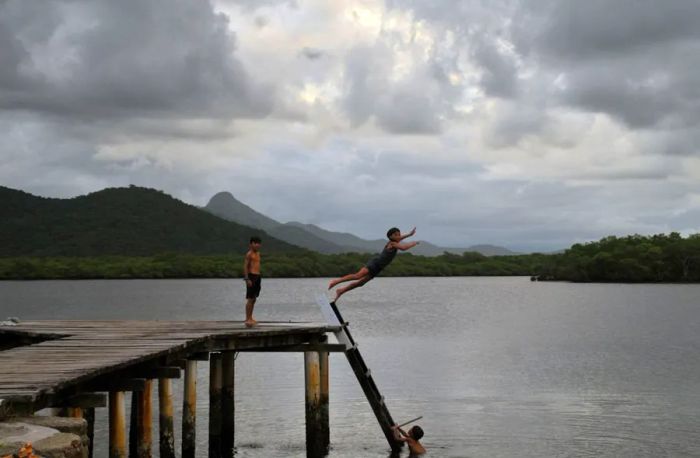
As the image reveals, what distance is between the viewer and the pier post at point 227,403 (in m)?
21.5

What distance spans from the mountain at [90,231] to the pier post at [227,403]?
16440 centimetres

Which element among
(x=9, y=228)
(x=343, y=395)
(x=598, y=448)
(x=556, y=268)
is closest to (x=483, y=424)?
(x=598, y=448)

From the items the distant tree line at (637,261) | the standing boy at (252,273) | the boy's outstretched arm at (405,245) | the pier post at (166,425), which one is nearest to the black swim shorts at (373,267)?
the boy's outstretched arm at (405,245)

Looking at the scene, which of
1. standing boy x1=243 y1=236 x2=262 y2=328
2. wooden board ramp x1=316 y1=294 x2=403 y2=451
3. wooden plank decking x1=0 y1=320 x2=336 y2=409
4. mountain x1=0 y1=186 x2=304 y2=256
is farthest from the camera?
mountain x1=0 y1=186 x2=304 y2=256

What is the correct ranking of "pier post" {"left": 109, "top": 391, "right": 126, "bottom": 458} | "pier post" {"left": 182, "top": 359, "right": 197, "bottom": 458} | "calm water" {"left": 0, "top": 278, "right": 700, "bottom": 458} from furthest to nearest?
1. "calm water" {"left": 0, "top": 278, "right": 700, "bottom": 458}
2. "pier post" {"left": 182, "top": 359, "right": 197, "bottom": 458}
3. "pier post" {"left": 109, "top": 391, "right": 126, "bottom": 458}

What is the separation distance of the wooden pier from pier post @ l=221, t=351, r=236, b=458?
2cm

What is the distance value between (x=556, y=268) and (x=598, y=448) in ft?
496

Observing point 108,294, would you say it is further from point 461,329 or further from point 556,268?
point 556,268

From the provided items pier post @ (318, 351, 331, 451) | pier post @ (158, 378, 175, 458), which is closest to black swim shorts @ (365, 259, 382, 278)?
pier post @ (318, 351, 331, 451)

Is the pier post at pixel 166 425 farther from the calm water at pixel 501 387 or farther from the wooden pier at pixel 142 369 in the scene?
the calm water at pixel 501 387

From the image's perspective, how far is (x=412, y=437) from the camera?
21094 millimetres

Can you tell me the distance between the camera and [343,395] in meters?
30.0

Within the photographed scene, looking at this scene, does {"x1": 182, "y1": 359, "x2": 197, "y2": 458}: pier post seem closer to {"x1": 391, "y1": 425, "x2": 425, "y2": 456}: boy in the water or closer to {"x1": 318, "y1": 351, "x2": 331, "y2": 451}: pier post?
{"x1": 318, "y1": 351, "x2": 331, "y2": 451}: pier post

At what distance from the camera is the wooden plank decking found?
1241 centimetres
